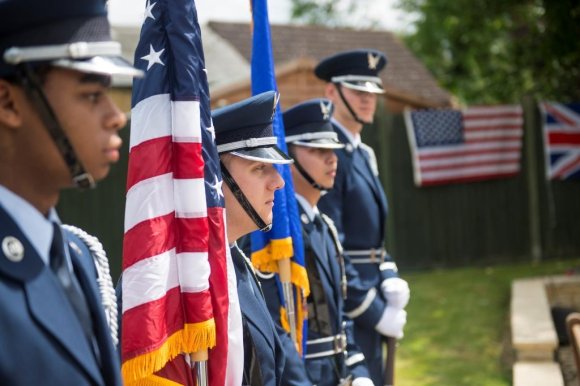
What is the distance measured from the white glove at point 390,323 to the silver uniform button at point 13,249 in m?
3.15

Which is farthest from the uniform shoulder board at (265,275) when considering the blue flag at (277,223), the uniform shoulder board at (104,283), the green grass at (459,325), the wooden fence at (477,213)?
the wooden fence at (477,213)

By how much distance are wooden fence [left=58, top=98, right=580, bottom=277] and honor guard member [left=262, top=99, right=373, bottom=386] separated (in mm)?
7963

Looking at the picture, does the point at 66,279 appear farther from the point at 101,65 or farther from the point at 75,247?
the point at 101,65

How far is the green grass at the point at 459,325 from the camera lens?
7.11 meters

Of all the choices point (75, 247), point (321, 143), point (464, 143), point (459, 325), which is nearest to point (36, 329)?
point (75, 247)

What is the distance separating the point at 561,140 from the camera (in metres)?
12.1

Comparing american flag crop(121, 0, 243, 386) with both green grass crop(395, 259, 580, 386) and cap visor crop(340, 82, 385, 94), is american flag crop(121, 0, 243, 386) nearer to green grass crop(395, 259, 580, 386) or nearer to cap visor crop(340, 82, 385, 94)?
cap visor crop(340, 82, 385, 94)

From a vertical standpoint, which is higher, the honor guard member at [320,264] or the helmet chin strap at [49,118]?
the helmet chin strap at [49,118]

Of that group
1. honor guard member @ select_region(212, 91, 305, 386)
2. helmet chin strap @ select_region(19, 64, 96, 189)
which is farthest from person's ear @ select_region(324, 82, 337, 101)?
helmet chin strap @ select_region(19, 64, 96, 189)

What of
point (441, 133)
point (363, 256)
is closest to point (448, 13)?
point (441, 133)

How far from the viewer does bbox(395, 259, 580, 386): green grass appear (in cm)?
711

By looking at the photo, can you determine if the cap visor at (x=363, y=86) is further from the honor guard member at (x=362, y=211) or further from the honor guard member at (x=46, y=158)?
the honor guard member at (x=46, y=158)

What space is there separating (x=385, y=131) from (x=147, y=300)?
9.95 metres

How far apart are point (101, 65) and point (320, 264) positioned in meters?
2.27
